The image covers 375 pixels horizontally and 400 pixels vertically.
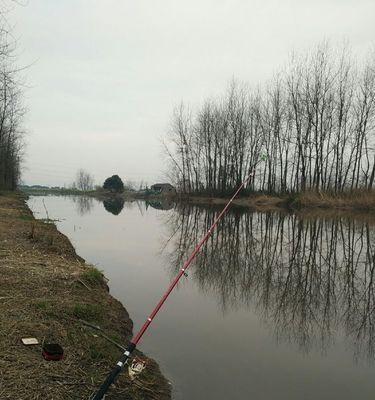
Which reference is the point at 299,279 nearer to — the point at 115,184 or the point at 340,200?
the point at 340,200

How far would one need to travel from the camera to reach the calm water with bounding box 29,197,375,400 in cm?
477

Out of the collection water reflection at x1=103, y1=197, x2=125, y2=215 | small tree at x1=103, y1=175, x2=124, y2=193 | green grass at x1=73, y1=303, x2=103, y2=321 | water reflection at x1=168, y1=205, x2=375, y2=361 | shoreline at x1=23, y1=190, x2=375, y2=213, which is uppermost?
small tree at x1=103, y1=175, x2=124, y2=193

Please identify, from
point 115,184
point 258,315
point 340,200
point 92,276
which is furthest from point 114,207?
point 115,184

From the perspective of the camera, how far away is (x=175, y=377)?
15.6 feet

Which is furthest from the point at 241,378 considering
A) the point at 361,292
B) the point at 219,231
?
the point at 219,231

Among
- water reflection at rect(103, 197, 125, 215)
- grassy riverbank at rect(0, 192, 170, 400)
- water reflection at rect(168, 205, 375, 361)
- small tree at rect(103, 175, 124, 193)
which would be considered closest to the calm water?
water reflection at rect(168, 205, 375, 361)

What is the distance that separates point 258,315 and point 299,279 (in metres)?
2.61

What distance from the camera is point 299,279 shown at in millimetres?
9195

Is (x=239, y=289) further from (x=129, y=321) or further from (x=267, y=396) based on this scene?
(x=267, y=396)

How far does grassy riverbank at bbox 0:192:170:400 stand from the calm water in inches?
21.6

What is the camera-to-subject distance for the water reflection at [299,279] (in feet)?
21.0

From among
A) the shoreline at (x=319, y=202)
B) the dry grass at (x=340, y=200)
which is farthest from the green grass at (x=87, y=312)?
the dry grass at (x=340, y=200)

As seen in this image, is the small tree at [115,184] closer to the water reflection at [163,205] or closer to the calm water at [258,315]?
the water reflection at [163,205]

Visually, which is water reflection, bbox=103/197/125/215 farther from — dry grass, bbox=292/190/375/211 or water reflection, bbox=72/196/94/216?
dry grass, bbox=292/190/375/211
